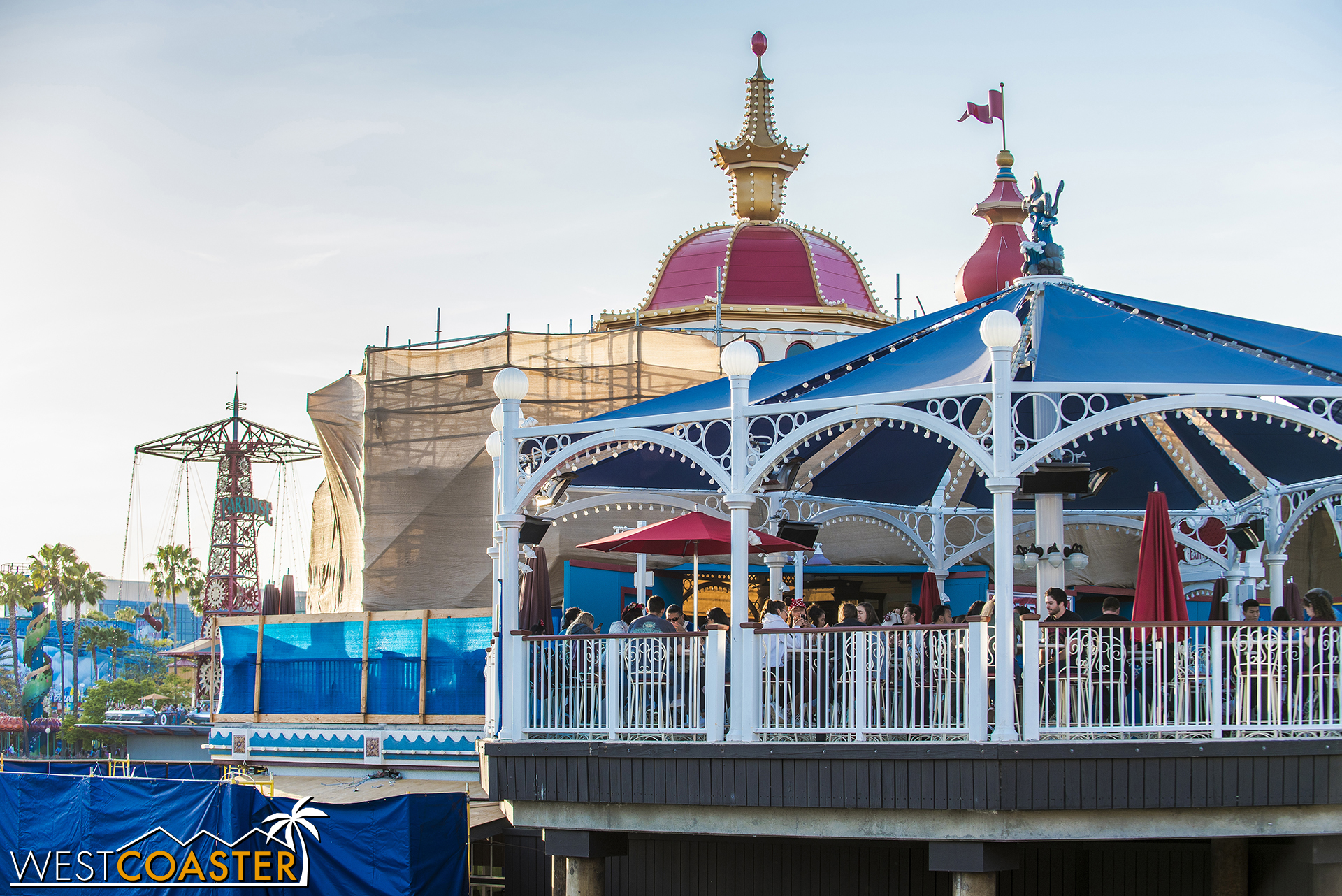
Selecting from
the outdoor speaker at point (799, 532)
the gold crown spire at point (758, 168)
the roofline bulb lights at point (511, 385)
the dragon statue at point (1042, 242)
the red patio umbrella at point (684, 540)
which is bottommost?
the red patio umbrella at point (684, 540)

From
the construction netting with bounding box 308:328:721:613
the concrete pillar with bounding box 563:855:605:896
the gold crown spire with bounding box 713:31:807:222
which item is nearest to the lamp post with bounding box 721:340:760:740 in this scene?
the concrete pillar with bounding box 563:855:605:896

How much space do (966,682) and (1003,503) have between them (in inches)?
58.8

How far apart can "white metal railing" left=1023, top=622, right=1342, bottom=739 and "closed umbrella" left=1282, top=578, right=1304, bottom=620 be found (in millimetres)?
1944

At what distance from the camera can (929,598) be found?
1745 centimetres

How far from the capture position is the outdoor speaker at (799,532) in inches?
674

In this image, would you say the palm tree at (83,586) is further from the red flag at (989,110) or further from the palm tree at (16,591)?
the red flag at (989,110)

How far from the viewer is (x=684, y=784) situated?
1206 centimetres

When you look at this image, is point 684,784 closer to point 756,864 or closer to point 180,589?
point 756,864

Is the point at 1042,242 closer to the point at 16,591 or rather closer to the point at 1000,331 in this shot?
the point at 1000,331

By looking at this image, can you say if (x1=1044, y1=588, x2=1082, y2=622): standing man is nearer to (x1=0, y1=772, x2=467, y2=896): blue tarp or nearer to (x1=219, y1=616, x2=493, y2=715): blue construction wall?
(x1=0, y1=772, x2=467, y2=896): blue tarp

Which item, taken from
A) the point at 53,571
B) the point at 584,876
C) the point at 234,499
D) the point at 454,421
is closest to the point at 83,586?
the point at 53,571

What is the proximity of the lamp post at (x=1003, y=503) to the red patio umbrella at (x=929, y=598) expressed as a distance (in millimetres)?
5002

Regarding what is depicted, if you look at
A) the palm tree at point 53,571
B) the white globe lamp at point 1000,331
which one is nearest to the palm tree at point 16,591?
the palm tree at point 53,571

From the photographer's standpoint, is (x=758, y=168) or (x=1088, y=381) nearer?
(x=1088, y=381)
